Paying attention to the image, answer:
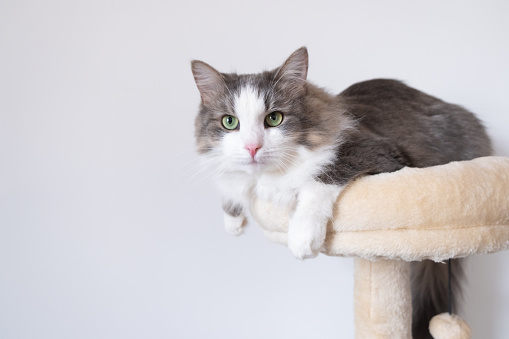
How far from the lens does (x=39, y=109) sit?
2.08 m

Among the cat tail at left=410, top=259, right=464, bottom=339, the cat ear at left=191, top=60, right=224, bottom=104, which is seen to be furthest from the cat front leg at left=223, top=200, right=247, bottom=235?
the cat tail at left=410, top=259, right=464, bottom=339

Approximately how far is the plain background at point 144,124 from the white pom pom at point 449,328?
892 mm

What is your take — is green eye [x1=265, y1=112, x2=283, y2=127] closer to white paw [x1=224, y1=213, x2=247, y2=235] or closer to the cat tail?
white paw [x1=224, y1=213, x2=247, y2=235]

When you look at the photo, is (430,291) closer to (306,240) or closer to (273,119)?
(306,240)

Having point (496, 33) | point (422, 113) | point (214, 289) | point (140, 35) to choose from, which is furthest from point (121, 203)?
point (496, 33)

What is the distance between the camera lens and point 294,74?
1.30m

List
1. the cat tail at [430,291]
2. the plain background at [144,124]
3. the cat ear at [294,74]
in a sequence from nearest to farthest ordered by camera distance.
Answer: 1. the cat ear at [294,74]
2. the cat tail at [430,291]
3. the plain background at [144,124]

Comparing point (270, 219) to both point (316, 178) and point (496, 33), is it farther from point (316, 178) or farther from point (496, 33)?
point (496, 33)

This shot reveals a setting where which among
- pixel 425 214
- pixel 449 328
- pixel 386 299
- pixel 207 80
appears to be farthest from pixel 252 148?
pixel 449 328

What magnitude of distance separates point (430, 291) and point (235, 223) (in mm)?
740

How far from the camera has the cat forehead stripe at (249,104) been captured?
47.4 inches

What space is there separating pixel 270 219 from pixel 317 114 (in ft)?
1.14

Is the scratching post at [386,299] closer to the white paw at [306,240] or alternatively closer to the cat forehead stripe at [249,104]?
the white paw at [306,240]

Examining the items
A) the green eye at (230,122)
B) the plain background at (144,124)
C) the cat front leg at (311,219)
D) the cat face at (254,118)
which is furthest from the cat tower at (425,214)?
the plain background at (144,124)
